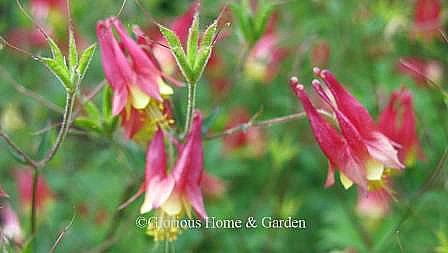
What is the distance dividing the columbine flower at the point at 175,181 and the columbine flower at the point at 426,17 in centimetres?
150

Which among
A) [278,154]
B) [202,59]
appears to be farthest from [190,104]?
[278,154]

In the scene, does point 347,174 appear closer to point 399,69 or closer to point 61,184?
point 61,184

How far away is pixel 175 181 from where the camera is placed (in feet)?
5.25

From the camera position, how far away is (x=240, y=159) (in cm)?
298

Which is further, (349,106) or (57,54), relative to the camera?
(349,106)

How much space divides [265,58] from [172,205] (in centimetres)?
143

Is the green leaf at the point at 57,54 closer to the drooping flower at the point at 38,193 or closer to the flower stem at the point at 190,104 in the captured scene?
the flower stem at the point at 190,104

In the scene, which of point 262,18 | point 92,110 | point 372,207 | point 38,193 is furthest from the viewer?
point 38,193

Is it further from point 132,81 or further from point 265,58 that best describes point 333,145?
point 265,58

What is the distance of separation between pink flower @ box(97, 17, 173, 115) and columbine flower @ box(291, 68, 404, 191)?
0.30m

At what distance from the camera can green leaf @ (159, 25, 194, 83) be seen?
1361 mm

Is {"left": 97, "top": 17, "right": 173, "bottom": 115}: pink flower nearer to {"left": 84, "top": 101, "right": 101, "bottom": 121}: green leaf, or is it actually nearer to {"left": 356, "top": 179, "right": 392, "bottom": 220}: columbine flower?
{"left": 84, "top": 101, "right": 101, "bottom": 121}: green leaf

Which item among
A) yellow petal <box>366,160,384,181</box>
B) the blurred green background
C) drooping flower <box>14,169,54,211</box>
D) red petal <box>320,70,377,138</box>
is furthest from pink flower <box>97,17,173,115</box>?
drooping flower <box>14,169,54,211</box>

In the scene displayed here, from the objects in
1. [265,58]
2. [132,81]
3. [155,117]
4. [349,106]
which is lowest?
[265,58]
